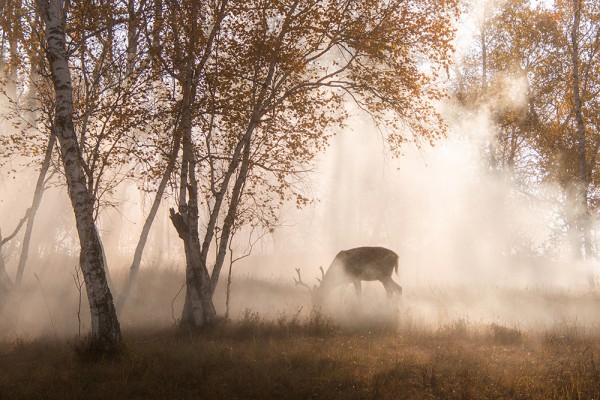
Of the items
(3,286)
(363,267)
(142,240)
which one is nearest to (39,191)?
(3,286)

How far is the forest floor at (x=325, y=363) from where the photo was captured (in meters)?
6.44

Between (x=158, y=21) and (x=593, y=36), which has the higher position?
(x=593, y=36)

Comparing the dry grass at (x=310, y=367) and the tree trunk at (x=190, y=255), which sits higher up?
the tree trunk at (x=190, y=255)

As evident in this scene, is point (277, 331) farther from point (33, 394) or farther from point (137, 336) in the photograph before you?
point (33, 394)

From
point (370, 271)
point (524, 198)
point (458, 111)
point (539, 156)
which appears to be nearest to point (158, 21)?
point (370, 271)

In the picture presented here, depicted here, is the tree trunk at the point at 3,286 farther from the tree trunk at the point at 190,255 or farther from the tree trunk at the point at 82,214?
the tree trunk at the point at 82,214

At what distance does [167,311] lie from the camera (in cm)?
1471

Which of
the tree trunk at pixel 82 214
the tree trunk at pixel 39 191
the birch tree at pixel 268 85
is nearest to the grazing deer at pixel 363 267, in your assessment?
the birch tree at pixel 268 85

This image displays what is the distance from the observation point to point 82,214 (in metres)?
7.93

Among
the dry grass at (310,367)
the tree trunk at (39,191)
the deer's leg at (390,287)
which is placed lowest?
the dry grass at (310,367)

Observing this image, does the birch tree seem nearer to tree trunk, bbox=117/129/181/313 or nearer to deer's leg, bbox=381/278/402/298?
tree trunk, bbox=117/129/181/313

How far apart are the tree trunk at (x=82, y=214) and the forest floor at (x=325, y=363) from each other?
51cm

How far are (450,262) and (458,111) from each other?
43.8ft

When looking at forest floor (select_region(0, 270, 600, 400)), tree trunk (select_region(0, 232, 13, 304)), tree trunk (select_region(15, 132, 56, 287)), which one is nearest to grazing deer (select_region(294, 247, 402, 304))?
forest floor (select_region(0, 270, 600, 400))
